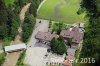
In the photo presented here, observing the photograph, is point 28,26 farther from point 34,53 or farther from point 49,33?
point 34,53

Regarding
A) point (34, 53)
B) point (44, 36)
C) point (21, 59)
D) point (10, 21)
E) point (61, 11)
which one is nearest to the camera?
point (21, 59)

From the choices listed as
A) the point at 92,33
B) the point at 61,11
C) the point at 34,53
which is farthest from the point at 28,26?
the point at 92,33

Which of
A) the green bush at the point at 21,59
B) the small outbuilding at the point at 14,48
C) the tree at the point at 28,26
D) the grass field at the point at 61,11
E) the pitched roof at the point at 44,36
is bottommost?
the green bush at the point at 21,59

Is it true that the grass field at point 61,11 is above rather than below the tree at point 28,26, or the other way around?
above

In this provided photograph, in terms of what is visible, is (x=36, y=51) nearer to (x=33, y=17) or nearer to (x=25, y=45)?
(x=25, y=45)

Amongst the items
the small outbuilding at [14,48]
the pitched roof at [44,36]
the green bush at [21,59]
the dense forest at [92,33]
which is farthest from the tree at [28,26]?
the dense forest at [92,33]

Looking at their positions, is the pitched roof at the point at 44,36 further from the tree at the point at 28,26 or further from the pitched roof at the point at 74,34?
the pitched roof at the point at 74,34

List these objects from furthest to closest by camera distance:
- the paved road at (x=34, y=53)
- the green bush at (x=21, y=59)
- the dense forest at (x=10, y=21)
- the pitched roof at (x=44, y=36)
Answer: the dense forest at (x=10, y=21), the pitched roof at (x=44, y=36), the paved road at (x=34, y=53), the green bush at (x=21, y=59)

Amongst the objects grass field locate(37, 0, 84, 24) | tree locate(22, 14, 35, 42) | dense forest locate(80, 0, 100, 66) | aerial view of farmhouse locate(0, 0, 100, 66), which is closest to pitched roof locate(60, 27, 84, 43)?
aerial view of farmhouse locate(0, 0, 100, 66)
